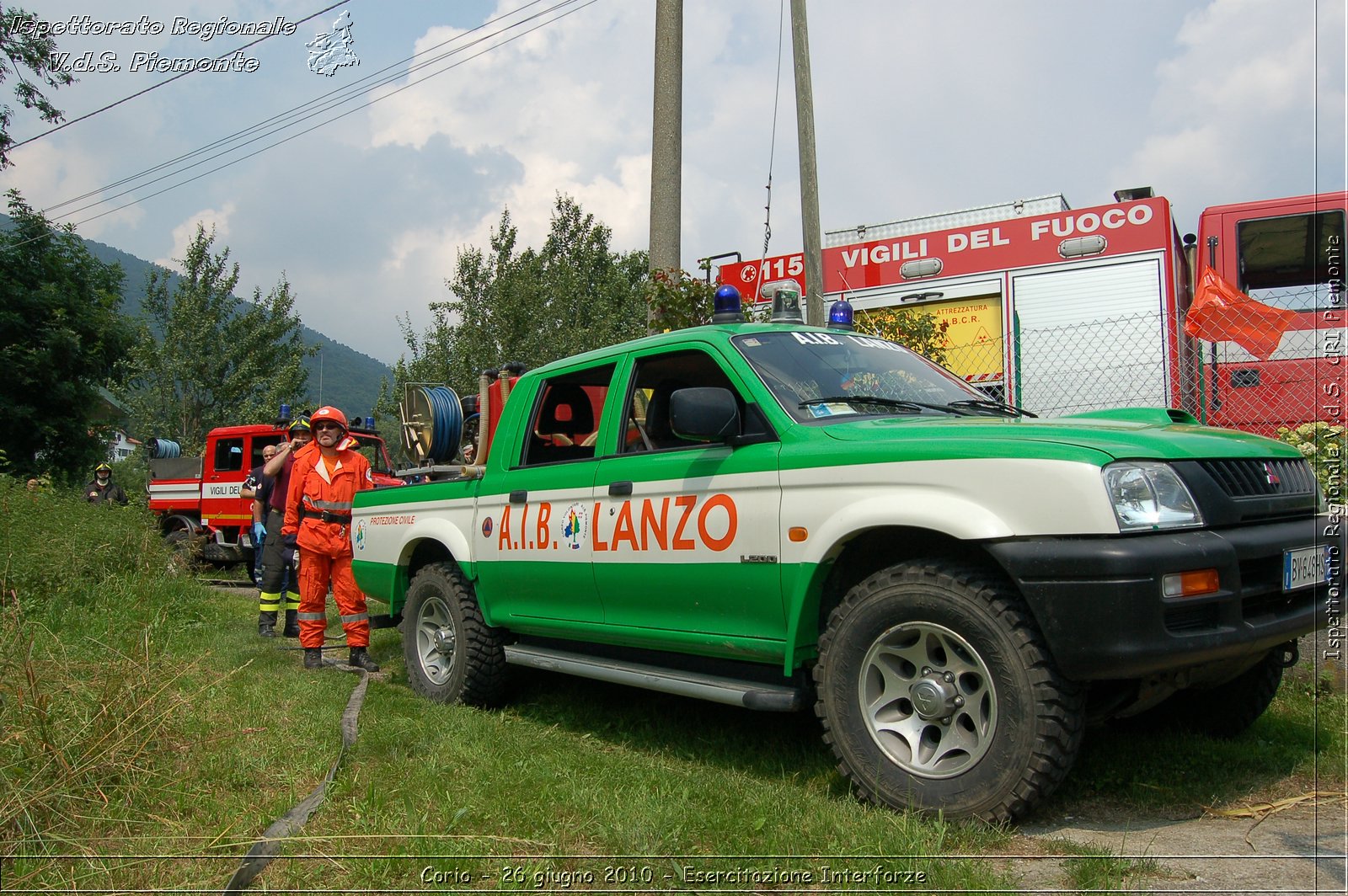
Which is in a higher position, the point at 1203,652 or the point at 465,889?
the point at 1203,652

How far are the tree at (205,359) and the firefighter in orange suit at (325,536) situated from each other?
19106 millimetres

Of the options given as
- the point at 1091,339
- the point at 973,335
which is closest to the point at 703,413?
the point at 1091,339

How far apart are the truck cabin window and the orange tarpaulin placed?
0.85 feet

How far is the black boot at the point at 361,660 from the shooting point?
22.1ft

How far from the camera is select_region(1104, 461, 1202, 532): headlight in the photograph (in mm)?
2857

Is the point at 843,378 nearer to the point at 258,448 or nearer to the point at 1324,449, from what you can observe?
the point at 1324,449

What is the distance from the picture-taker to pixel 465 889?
274 centimetres

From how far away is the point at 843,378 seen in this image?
413 centimetres

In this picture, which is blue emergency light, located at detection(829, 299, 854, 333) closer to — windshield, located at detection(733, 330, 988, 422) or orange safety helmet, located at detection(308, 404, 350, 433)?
windshield, located at detection(733, 330, 988, 422)

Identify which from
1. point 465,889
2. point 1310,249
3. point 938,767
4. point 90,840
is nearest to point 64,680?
point 90,840

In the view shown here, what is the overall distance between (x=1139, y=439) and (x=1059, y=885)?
1.36 meters

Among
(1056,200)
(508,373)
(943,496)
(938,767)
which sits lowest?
(938,767)

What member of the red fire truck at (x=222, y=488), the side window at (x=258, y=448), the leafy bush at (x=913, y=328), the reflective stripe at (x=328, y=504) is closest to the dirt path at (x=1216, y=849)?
the reflective stripe at (x=328, y=504)

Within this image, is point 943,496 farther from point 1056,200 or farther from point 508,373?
point 1056,200
